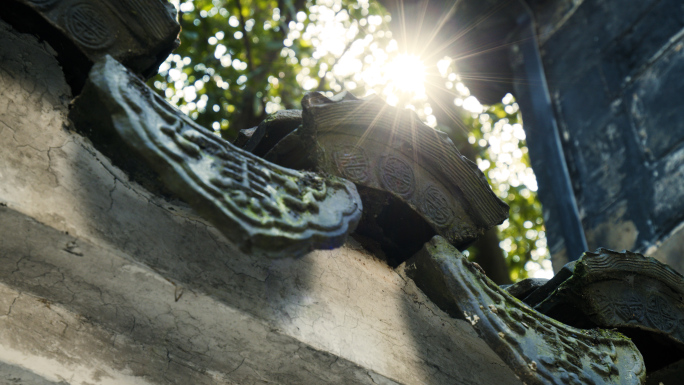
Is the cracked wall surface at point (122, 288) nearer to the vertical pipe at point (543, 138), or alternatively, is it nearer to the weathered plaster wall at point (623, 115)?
the weathered plaster wall at point (623, 115)

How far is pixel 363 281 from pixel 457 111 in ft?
20.0

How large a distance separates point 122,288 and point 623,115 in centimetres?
444

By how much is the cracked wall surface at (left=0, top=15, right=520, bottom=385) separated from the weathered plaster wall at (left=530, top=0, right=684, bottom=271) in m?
3.04

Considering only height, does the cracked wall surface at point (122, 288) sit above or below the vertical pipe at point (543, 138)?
below

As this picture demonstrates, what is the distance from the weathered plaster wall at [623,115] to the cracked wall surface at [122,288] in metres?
3.04

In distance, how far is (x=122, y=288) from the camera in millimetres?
1767

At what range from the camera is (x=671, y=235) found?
4.35 meters

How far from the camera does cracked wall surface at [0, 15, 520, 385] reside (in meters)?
1.69

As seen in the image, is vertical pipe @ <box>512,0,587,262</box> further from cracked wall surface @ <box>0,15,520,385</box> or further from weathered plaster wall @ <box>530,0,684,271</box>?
cracked wall surface @ <box>0,15,520,385</box>

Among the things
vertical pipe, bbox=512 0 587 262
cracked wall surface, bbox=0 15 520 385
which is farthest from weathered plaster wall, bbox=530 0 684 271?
cracked wall surface, bbox=0 15 520 385

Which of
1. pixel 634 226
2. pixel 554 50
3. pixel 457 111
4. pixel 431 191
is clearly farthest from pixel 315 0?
pixel 431 191

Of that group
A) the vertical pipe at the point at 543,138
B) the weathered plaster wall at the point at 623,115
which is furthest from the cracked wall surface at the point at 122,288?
the vertical pipe at the point at 543,138

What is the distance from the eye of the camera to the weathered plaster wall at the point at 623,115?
182 inches

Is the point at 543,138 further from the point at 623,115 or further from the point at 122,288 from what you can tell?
the point at 122,288
